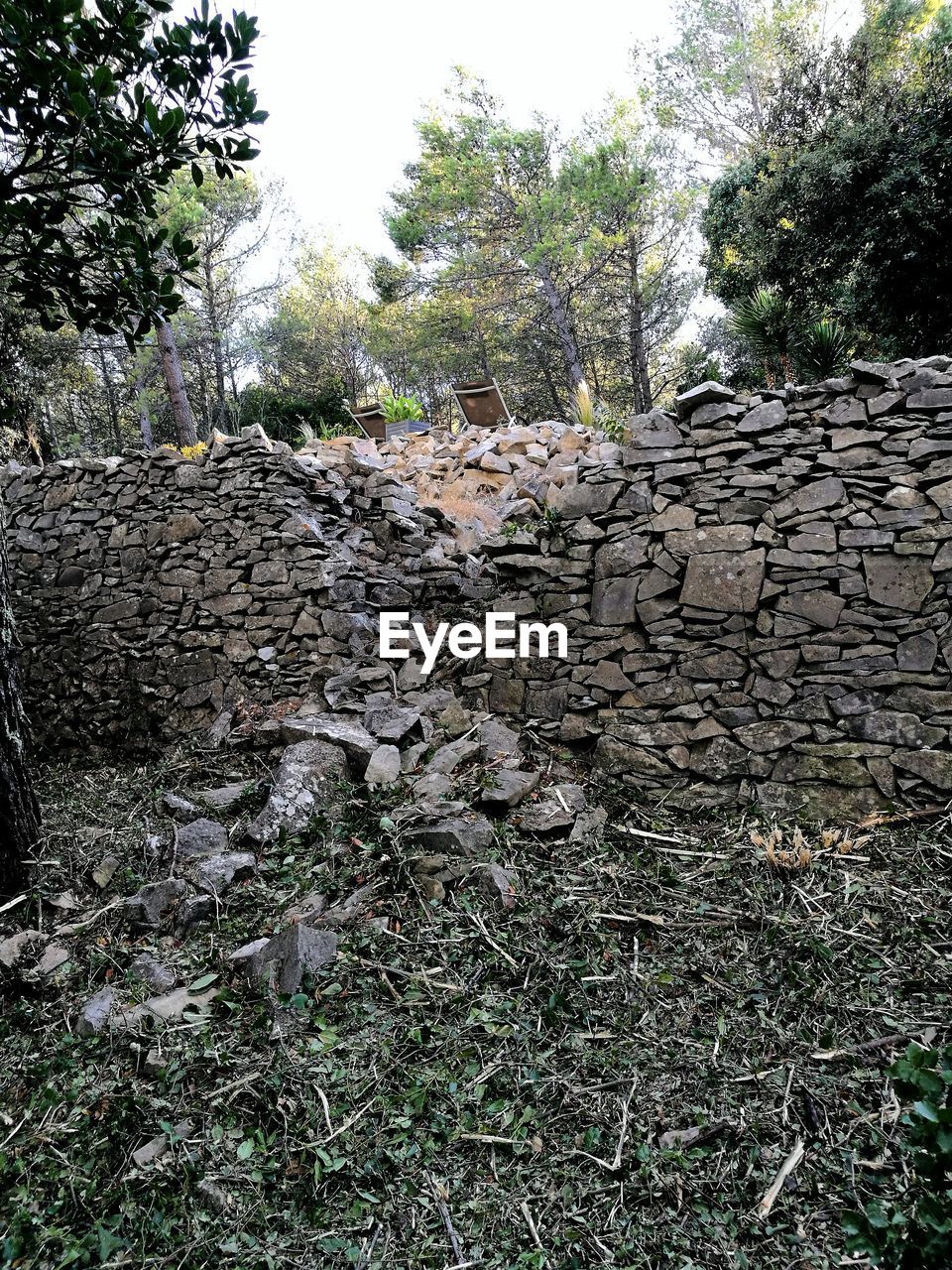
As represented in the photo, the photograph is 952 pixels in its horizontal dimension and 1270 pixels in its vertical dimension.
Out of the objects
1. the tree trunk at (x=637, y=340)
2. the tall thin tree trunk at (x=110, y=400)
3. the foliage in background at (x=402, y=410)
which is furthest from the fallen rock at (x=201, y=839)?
the tall thin tree trunk at (x=110, y=400)

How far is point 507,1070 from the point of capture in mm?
2629

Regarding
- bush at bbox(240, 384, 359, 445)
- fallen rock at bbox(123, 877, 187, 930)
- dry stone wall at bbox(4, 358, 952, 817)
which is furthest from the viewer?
bush at bbox(240, 384, 359, 445)

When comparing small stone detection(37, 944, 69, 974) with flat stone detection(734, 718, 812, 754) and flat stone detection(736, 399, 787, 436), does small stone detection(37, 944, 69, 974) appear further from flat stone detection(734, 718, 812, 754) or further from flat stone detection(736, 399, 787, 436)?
flat stone detection(736, 399, 787, 436)

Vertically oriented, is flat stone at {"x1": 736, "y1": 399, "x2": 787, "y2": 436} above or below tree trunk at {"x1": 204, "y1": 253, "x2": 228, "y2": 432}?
below

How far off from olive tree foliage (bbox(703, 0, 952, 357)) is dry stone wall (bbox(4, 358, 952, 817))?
6.31 m

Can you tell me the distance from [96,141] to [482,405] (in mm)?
5878

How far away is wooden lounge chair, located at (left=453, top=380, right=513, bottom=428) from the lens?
8664 millimetres

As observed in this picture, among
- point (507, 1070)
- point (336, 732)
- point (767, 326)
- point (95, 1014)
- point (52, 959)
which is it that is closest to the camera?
point (507, 1070)

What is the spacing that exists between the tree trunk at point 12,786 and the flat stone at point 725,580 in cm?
351

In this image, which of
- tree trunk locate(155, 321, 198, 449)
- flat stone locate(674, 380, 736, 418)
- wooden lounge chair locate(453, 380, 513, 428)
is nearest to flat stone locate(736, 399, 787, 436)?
flat stone locate(674, 380, 736, 418)

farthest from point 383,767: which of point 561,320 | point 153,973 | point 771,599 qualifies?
point 561,320

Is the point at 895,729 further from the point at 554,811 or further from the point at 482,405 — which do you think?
the point at 482,405

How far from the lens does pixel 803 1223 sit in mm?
2072

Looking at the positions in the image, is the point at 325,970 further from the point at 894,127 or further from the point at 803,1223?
the point at 894,127
